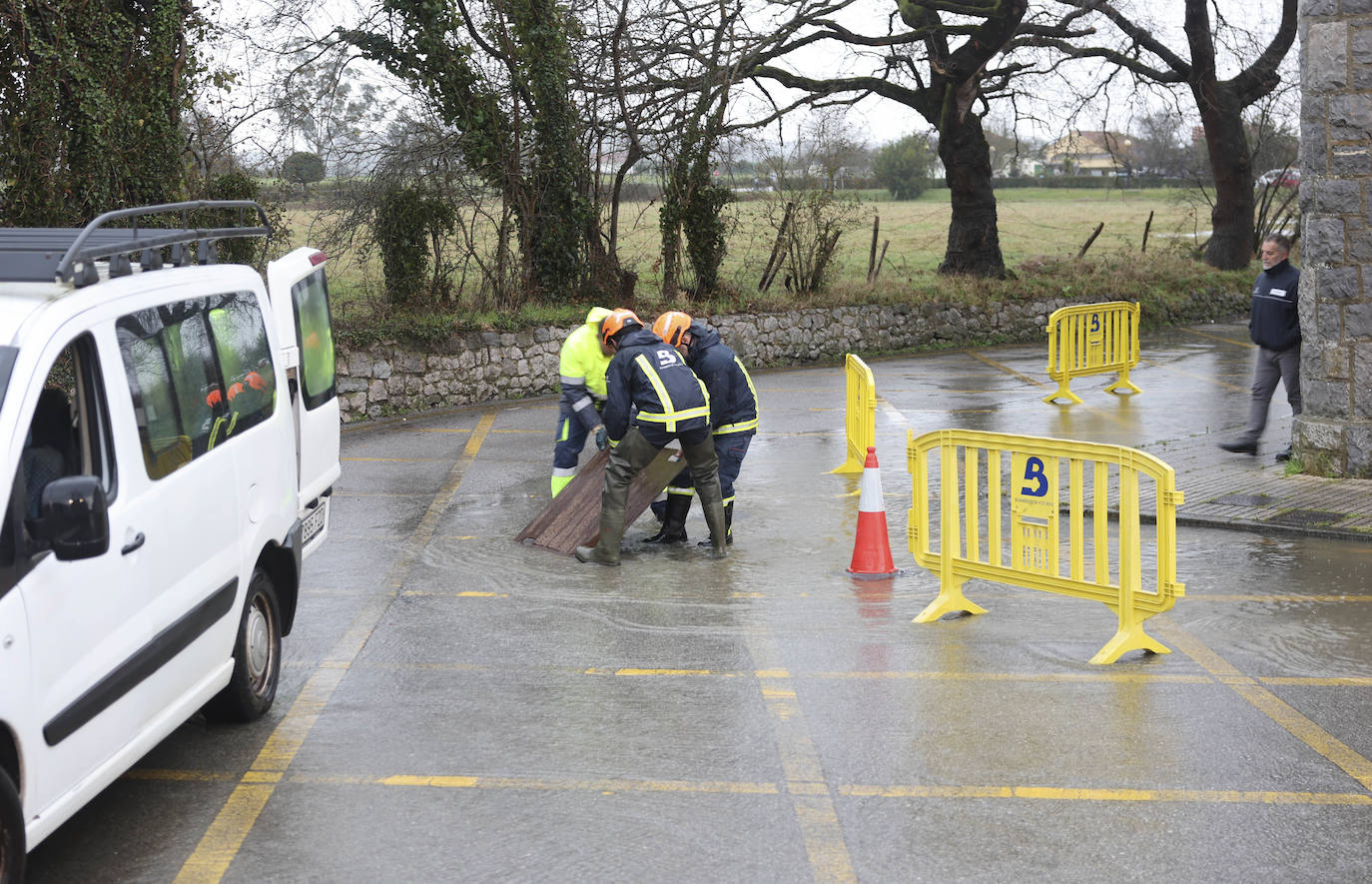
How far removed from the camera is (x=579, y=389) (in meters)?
10.6

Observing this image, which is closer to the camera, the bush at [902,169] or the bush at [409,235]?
the bush at [409,235]

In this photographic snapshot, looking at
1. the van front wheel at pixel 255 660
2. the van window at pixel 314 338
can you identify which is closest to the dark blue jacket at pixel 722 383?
the van window at pixel 314 338

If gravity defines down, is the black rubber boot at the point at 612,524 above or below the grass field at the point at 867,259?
below

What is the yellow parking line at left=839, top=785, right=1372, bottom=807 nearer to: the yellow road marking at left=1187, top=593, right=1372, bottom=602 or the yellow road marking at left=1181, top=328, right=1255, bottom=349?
the yellow road marking at left=1187, top=593, right=1372, bottom=602

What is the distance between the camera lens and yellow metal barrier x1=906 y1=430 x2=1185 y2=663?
6.68 m

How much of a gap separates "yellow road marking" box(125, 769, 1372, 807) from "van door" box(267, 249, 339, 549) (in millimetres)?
2158

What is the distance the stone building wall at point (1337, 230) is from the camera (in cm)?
1056

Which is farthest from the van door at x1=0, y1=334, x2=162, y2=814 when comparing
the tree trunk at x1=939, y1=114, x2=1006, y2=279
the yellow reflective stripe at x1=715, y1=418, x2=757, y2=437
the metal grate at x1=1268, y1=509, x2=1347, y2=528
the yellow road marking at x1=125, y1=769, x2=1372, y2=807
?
the tree trunk at x1=939, y1=114, x2=1006, y2=279

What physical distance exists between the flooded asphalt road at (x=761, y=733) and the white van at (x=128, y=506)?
0.48 m

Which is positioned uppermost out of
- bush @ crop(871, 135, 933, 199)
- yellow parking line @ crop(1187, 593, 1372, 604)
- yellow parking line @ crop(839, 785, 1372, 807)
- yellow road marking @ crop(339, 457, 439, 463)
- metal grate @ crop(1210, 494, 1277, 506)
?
bush @ crop(871, 135, 933, 199)

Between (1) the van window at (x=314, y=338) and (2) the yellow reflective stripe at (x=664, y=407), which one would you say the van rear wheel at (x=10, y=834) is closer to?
(1) the van window at (x=314, y=338)

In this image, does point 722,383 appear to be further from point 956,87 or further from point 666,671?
point 956,87

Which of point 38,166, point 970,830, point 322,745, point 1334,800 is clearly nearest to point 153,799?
point 322,745

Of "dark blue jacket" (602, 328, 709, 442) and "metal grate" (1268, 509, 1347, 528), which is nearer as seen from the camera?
"dark blue jacket" (602, 328, 709, 442)
